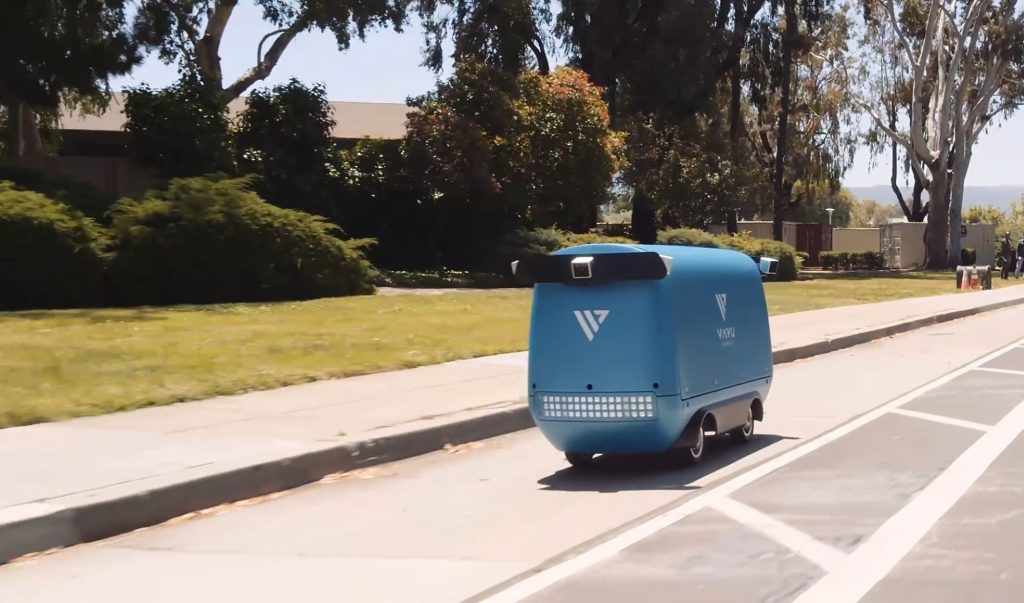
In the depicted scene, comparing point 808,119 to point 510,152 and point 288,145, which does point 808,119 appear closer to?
point 510,152

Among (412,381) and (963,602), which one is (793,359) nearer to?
(412,381)

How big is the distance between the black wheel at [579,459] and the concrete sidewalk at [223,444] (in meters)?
1.51

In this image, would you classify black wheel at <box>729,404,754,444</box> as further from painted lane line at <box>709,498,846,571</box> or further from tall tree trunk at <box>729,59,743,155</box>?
tall tree trunk at <box>729,59,743,155</box>

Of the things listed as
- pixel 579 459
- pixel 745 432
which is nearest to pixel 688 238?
pixel 745 432

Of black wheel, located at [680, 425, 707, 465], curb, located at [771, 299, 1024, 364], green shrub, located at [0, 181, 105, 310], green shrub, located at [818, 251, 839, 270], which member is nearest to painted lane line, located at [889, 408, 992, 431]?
curb, located at [771, 299, 1024, 364]

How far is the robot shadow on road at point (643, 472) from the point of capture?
934cm

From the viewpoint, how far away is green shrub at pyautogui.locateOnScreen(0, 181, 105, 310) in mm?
21594

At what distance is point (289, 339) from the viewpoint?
56.4ft

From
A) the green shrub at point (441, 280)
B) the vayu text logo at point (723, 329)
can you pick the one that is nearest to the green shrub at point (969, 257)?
the green shrub at point (441, 280)

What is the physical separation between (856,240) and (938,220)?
14846 mm

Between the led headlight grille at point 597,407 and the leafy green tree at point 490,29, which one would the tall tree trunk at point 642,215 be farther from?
the led headlight grille at point 597,407

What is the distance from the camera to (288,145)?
34844 millimetres

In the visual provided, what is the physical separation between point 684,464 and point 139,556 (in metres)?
4.34

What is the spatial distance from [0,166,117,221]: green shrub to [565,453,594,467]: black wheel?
16.8m
